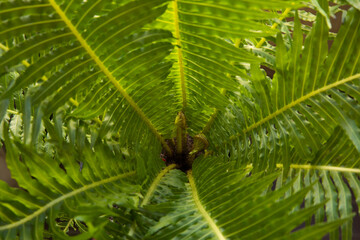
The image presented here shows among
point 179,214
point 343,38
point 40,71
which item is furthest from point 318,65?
point 40,71

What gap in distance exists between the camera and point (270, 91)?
0.62 metres

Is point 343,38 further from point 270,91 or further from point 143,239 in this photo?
point 143,239

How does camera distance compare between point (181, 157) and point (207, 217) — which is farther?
point (181, 157)

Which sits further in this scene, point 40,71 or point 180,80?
point 180,80

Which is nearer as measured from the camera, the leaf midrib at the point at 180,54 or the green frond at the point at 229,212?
the green frond at the point at 229,212

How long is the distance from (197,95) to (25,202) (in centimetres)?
47

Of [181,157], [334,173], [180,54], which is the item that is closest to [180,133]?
[181,157]

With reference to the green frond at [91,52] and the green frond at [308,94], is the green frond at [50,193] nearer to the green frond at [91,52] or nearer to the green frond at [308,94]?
the green frond at [91,52]

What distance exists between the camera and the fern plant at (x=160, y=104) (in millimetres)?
399

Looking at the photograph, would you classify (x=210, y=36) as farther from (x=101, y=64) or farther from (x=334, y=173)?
(x=334, y=173)

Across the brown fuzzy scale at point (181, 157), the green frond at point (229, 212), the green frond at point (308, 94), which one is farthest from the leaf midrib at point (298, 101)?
the brown fuzzy scale at point (181, 157)

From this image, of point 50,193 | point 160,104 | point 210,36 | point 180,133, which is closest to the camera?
point 50,193

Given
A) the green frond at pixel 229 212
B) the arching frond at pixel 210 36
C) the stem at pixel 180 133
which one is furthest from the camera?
the stem at pixel 180 133

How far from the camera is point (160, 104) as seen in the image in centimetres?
75
